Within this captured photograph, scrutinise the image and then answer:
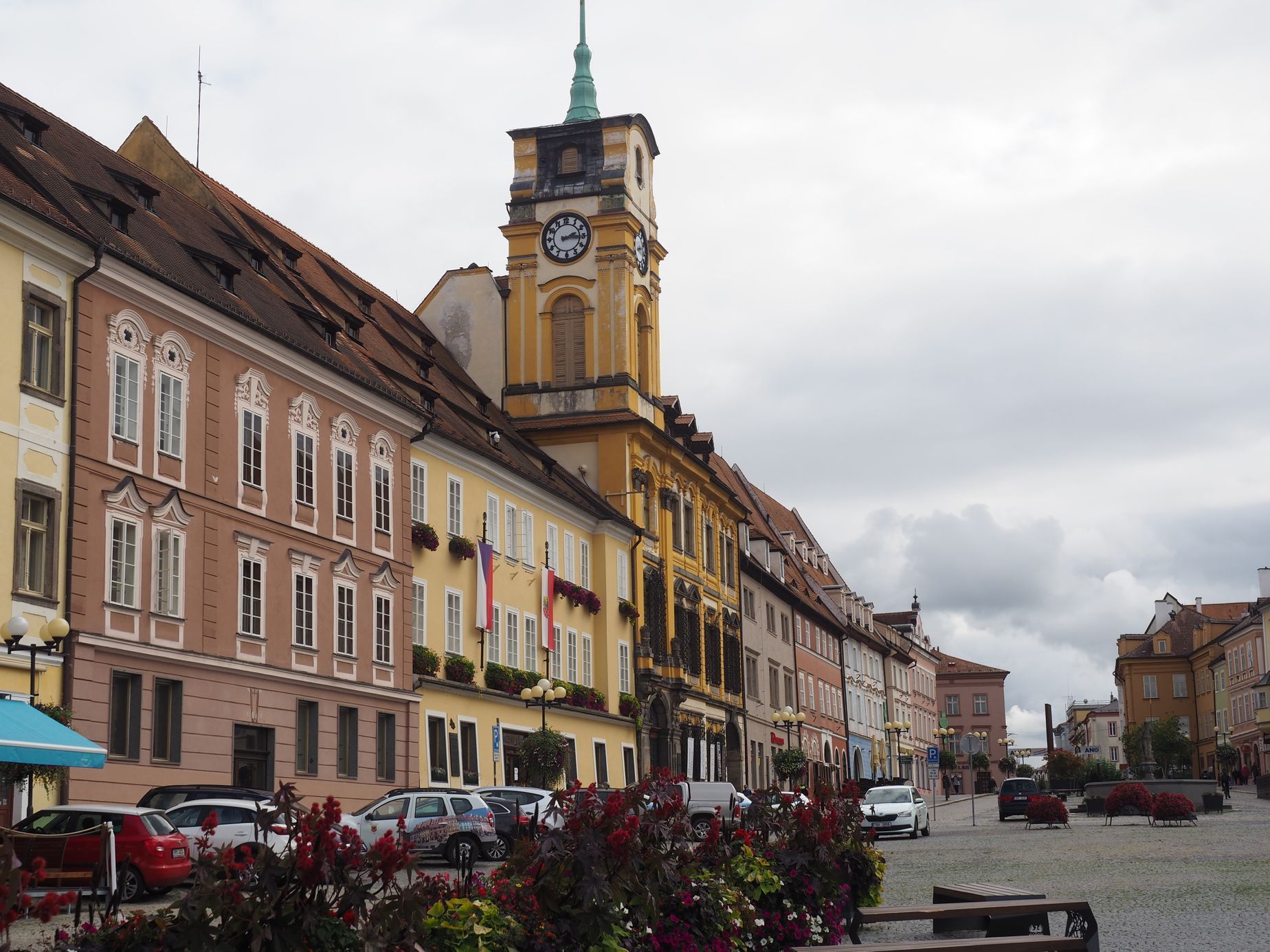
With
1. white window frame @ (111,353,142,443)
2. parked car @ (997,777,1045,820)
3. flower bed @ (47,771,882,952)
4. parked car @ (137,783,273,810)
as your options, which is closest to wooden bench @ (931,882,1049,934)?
flower bed @ (47,771,882,952)

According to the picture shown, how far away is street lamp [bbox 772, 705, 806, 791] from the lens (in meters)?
64.4

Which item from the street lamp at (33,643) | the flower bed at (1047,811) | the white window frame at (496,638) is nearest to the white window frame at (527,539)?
the white window frame at (496,638)

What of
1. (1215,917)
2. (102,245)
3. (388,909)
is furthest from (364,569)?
(388,909)

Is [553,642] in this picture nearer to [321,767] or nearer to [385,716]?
[385,716]

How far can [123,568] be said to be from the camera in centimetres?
3155

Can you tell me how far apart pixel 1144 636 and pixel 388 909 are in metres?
144

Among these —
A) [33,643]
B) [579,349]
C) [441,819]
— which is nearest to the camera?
[33,643]

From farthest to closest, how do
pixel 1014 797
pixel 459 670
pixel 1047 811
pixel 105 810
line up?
pixel 1014 797, pixel 1047 811, pixel 459 670, pixel 105 810

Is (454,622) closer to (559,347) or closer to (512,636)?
(512,636)

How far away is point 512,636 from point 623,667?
31.8 ft

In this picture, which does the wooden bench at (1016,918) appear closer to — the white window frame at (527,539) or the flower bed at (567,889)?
the flower bed at (567,889)

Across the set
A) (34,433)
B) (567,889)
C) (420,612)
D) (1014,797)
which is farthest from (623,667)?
(567,889)

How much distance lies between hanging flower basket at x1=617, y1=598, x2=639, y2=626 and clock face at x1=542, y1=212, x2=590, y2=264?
531 inches

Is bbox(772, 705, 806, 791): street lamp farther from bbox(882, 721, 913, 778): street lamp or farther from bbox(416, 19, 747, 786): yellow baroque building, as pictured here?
bbox(882, 721, 913, 778): street lamp
